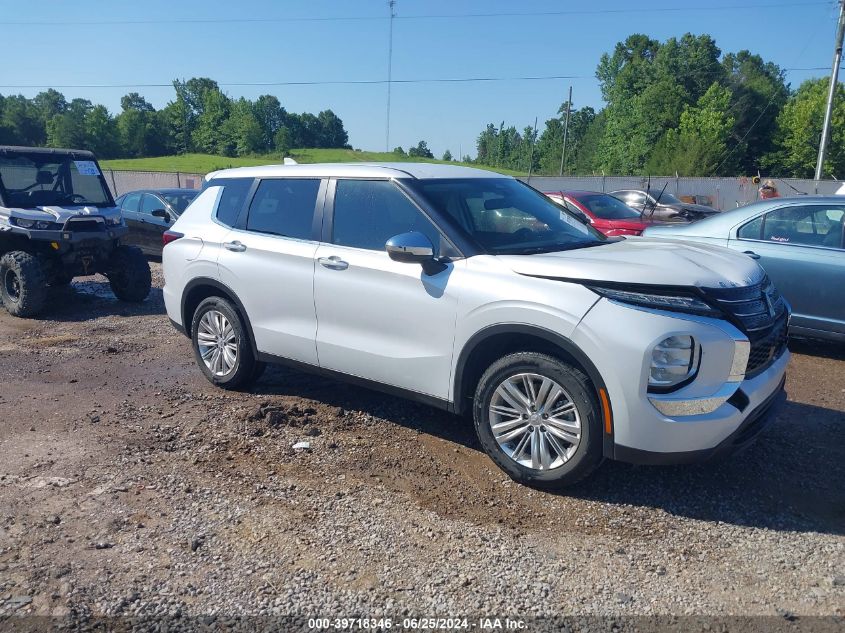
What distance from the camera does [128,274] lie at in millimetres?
9820

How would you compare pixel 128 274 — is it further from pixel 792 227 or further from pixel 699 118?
pixel 699 118

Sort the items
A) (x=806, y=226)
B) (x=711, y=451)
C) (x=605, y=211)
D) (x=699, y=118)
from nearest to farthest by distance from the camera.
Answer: (x=711, y=451)
(x=806, y=226)
(x=605, y=211)
(x=699, y=118)

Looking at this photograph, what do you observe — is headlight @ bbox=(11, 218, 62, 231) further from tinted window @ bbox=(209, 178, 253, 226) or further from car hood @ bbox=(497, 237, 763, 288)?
car hood @ bbox=(497, 237, 763, 288)

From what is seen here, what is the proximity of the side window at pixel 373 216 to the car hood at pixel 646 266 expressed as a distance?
0.71 metres

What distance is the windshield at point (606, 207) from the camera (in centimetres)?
1299

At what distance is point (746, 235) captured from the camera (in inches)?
281

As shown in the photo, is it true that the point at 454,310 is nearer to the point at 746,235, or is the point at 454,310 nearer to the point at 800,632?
the point at 800,632

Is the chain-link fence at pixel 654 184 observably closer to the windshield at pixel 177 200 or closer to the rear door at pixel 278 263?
the windshield at pixel 177 200

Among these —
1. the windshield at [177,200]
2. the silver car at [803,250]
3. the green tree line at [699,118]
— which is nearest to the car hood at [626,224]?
the silver car at [803,250]

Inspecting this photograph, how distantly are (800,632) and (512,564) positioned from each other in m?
1.19

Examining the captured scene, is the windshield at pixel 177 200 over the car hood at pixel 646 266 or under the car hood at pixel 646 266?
under

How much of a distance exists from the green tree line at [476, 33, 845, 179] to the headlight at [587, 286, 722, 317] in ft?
181

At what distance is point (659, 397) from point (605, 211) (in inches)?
401

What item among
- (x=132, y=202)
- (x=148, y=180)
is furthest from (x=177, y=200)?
(x=148, y=180)
